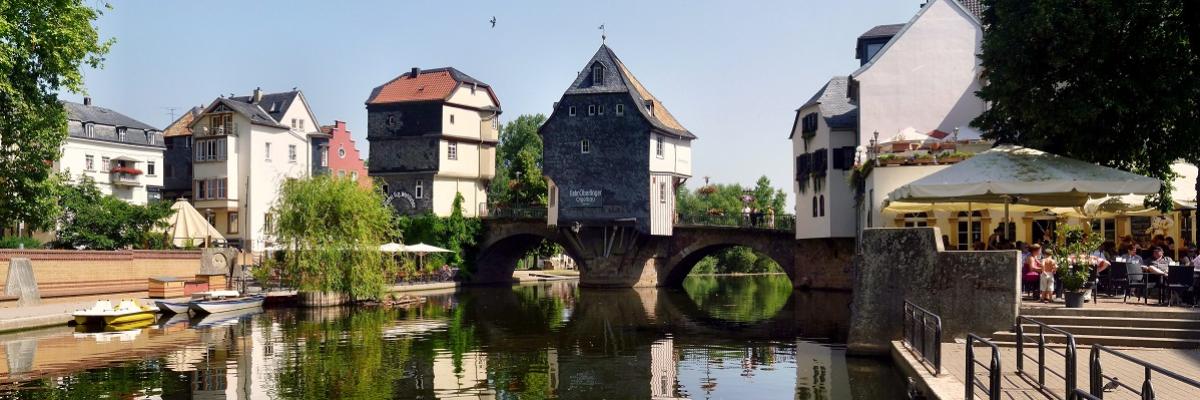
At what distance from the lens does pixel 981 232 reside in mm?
35344

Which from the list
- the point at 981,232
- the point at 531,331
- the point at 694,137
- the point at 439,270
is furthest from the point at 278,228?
the point at 694,137

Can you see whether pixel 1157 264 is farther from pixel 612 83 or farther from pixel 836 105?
pixel 612 83

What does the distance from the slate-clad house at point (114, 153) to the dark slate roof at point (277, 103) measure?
7.00 m

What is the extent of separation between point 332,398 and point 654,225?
4395cm

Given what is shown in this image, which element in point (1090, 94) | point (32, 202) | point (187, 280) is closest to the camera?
point (1090, 94)

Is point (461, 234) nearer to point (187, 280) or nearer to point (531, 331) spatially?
point (187, 280)

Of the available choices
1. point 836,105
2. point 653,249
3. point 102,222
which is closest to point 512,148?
point 653,249

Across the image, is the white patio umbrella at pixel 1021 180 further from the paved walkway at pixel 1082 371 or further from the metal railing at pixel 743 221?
the metal railing at pixel 743 221

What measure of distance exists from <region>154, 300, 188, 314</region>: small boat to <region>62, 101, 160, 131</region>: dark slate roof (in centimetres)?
3537

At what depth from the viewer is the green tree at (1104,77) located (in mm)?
23797

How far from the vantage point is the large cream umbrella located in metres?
55.8

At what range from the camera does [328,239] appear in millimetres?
44031

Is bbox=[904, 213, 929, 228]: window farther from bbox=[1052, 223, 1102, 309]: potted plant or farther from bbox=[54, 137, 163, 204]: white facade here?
bbox=[54, 137, 163, 204]: white facade

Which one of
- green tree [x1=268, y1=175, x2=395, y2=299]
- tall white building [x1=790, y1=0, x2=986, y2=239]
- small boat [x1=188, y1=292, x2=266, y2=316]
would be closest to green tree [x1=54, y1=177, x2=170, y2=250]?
green tree [x1=268, y1=175, x2=395, y2=299]
